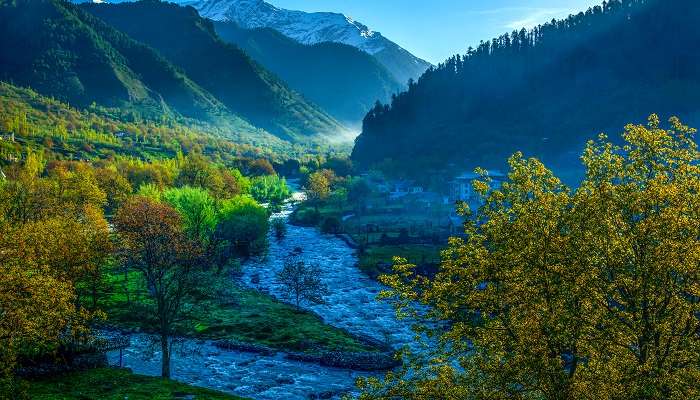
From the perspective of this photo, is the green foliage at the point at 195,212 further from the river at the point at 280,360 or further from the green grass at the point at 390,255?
the green grass at the point at 390,255

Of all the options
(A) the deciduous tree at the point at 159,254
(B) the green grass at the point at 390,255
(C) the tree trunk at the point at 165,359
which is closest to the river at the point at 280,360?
(C) the tree trunk at the point at 165,359

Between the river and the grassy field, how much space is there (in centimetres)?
317

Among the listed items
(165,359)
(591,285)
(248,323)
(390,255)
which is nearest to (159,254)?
(165,359)

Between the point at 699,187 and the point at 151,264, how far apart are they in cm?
5217

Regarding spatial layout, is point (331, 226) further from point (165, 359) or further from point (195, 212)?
point (165, 359)

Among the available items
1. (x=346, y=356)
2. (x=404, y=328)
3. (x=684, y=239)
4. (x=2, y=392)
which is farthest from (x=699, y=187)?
(x=404, y=328)

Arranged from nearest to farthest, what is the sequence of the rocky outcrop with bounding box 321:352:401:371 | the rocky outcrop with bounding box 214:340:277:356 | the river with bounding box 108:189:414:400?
the river with bounding box 108:189:414:400, the rocky outcrop with bounding box 321:352:401:371, the rocky outcrop with bounding box 214:340:277:356

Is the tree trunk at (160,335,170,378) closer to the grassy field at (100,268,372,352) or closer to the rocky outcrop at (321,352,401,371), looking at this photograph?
the grassy field at (100,268,372,352)

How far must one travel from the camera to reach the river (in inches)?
2174

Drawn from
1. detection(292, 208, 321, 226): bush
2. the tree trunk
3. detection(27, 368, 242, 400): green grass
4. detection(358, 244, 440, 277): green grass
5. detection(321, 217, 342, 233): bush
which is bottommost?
detection(27, 368, 242, 400): green grass

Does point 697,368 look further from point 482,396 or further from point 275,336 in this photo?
point 275,336

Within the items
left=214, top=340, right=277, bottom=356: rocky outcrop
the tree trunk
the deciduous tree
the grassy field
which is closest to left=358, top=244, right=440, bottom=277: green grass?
the grassy field

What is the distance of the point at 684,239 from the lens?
803 inches

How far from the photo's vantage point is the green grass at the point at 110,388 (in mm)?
43375
